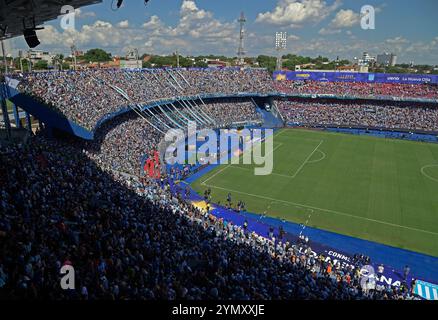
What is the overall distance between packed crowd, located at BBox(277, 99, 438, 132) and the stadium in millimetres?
283

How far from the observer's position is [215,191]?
29828 millimetres

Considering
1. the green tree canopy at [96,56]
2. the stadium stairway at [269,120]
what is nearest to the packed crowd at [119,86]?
the stadium stairway at [269,120]

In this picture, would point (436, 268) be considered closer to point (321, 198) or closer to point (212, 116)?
point (321, 198)

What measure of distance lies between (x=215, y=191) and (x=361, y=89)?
1639 inches

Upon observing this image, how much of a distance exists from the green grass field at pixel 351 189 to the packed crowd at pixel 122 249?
16.1ft

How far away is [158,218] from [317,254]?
10014 mm

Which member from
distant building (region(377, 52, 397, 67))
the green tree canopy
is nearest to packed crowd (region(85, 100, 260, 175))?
the green tree canopy

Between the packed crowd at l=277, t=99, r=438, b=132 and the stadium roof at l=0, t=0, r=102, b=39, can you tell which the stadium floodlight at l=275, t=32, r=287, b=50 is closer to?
the packed crowd at l=277, t=99, r=438, b=132

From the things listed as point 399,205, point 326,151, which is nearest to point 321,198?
point 399,205

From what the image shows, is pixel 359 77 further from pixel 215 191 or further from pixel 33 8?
pixel 33 8

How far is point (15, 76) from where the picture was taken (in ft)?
89.0

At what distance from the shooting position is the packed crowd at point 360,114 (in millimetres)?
52594

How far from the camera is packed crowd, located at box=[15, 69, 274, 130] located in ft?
94.0

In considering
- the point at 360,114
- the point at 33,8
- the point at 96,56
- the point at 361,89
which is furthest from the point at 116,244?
the point at 96,56
